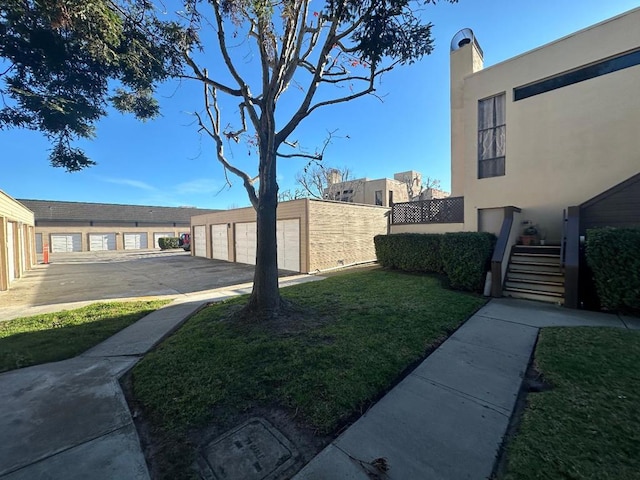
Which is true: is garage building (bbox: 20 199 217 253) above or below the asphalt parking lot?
above

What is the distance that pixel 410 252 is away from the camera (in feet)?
32.2

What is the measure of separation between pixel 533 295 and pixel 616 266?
1.74 metres

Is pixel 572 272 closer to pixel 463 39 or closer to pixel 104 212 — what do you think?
pixel 463 39

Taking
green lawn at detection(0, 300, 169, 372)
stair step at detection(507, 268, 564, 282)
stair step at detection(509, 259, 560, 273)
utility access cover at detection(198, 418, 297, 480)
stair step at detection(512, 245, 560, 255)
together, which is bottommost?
green lawn at detection(0, 300, 169, 372)

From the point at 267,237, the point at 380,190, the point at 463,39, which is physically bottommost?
the point at 267,237

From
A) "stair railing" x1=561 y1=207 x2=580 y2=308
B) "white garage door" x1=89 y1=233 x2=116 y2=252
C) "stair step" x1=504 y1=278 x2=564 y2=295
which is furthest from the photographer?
"white garage door" x1=89 y1=233 x2=116 y2=252

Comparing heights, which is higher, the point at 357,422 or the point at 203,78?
the point at 203,78

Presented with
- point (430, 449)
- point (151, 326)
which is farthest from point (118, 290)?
point (430, 449)

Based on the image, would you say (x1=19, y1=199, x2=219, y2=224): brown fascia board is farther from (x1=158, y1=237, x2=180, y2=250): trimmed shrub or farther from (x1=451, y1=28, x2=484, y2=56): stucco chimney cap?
(x1=451, y1=28, x2=484, y2=56): stucco chimney cap

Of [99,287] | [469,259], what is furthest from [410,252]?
[99,287]

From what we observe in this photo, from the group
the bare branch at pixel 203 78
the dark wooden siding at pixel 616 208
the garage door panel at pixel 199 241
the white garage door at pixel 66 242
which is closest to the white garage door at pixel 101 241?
the white garage door at pixel 66 242


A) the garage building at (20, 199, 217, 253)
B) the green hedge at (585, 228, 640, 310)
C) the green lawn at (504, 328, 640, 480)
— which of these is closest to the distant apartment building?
the garage building at (20, 199, 217, 253)

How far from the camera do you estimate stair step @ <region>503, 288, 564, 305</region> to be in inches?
253

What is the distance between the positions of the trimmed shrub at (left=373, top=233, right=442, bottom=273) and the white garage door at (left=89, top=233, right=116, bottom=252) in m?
37.3
